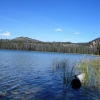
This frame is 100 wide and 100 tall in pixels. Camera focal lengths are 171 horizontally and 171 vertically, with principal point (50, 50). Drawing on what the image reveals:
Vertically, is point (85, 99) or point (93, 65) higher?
point (93, 65)

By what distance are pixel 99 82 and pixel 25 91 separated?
6.49m

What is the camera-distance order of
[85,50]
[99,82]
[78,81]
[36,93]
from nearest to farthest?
[36,93] < [99,82] < [78,81] < [85,50]

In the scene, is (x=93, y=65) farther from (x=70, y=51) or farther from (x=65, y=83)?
(x=70, y=51)

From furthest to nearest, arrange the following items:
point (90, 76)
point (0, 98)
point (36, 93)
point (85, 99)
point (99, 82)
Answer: point (90, 76)
point (99, 82)
point (36, 93)
point (85, 99)
point (0, 98)

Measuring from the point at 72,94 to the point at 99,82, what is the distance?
299 cm

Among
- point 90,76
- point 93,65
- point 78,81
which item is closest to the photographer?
point 78,81

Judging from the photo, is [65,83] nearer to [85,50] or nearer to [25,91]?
[25,91]

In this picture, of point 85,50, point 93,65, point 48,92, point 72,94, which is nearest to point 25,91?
point 48,92

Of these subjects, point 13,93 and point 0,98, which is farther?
point 13,93

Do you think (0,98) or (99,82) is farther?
(99,82)

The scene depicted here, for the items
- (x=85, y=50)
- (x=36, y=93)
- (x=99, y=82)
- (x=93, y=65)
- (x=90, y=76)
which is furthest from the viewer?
(x=85, y=50)

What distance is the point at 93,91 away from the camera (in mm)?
14414

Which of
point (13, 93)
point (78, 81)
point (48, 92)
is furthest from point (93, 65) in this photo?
point (13, 93)

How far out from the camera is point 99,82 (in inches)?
595
